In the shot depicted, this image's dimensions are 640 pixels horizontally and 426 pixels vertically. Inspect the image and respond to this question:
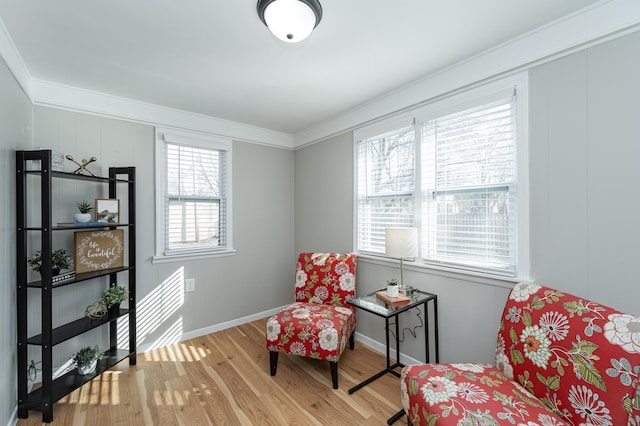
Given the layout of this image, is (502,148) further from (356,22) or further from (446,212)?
(356,22)

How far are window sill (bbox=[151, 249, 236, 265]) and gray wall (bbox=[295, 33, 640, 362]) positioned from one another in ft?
7.90

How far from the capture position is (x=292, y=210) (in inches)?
155

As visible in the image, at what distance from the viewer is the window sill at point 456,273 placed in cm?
194

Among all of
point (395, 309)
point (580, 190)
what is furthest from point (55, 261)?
point (580, 190)

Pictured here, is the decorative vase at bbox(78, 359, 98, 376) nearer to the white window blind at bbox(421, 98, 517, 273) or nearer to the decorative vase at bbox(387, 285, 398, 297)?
the decorative vase at bbox(387, 285, 398, 297)

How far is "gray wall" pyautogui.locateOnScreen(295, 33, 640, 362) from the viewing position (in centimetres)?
149

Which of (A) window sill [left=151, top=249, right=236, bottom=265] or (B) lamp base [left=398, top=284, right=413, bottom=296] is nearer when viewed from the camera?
(B) lamp base [left=398, top=284, right=413, bottom=296]

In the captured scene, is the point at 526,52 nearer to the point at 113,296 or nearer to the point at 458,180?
the point at 458,180

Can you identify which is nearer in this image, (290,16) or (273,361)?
(290,16)

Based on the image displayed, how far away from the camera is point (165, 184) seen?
2926 mm

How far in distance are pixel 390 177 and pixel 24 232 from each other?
9.15 ft

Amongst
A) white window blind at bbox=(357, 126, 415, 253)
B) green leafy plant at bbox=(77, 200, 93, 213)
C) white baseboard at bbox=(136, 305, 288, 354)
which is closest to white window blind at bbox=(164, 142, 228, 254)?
green leafy plant at bbox=(77, 200, 93, 213)

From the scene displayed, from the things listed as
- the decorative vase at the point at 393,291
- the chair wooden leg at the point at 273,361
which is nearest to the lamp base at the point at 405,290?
the decorative vase at the point at 393,291

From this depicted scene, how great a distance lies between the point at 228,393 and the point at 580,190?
2699 millimetres
